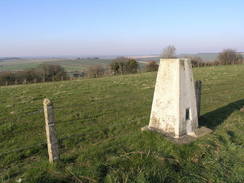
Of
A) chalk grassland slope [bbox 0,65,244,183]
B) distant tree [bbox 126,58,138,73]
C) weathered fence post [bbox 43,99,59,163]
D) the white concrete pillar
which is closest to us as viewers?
chalk grassland slope [bbox 0,65,244,183]

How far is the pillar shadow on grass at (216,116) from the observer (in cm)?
664

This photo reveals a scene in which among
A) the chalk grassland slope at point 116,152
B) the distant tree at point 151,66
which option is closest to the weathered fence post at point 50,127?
the chalk grassland slope at point 116,152

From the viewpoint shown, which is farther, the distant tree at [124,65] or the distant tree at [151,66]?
the distant tree at [151,66]

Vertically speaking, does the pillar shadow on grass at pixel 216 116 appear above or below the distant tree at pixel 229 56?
below

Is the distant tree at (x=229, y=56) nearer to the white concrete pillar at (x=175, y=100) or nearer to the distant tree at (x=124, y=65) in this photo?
the distant tree at (x=124, y=65)

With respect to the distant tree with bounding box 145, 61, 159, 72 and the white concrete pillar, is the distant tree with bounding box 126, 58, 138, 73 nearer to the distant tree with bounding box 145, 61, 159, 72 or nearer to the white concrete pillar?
the distant tree with bounding box 145, 61, 159, 72

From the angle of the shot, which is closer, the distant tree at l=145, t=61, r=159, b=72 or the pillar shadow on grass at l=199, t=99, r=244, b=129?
the pillar shadow on grass at l=199, t=99, r=244, b=129

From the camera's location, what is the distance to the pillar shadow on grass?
664 centimetres

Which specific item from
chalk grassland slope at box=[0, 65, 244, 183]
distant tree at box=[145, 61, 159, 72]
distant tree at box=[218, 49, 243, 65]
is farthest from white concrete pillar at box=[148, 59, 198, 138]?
distant tree at box=[218, 49, 243, 65]

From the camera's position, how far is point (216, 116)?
7.63 m

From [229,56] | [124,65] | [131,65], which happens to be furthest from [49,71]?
[229,56]

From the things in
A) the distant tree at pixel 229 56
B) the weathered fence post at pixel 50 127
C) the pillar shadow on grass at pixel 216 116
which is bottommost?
the pillar shadow on grass at pixel 216 116

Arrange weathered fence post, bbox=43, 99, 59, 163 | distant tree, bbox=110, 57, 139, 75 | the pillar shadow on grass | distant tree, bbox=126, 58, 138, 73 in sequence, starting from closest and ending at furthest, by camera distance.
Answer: weathered fence post, bbox=43, 99, 59, 163, the pillar shadow on grass, distant tree, bbox=110, 57, 139, 75, distant tree, bbox=126, 58, 138, 73

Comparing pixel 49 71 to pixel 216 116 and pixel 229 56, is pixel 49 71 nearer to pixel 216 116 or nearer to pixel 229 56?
pixel 216 116
